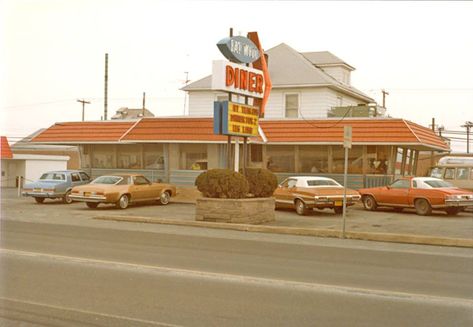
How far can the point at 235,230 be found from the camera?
64.2 ft

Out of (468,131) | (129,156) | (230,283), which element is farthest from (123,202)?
(468,131)

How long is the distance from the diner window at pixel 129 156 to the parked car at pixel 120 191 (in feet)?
18.6

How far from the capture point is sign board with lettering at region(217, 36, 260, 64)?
71.1ft

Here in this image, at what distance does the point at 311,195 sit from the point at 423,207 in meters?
4.63

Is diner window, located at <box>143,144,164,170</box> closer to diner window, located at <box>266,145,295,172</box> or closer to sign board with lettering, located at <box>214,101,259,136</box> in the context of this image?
diner window, located at <box>266,145,295,172</box>

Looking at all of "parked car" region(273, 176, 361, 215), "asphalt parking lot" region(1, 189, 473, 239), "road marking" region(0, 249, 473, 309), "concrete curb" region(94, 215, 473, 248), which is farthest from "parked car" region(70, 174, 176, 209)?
"road marking" region(0, 249, 473, 309)

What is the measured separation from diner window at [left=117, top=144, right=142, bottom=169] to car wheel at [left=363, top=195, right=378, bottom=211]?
13.8 metres

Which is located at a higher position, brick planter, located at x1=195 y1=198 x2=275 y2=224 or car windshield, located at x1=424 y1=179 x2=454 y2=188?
car windshield, located at x1=424 y1=179 x2=454 y2=188

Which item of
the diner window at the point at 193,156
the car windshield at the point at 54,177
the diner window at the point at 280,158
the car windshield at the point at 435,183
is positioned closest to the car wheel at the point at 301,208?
the car windshield at the point at 435,183

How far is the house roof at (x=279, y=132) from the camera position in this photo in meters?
29.5

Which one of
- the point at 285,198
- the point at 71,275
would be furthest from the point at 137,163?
the point at 71,275

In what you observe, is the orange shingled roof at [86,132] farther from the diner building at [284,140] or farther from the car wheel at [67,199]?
the car wheel at [67,199]

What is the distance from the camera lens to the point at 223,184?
68.2 ft

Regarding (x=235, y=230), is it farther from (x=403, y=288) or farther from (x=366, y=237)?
(x=403, y=288)
